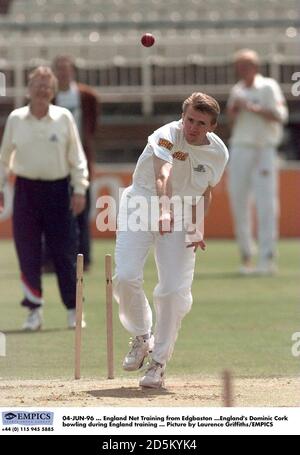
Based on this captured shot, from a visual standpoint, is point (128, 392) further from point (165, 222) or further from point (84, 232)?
point (84, 232)

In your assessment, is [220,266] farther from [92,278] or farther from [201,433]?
[201,433]

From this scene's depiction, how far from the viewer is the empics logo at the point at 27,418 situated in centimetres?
791

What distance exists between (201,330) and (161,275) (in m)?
3.52

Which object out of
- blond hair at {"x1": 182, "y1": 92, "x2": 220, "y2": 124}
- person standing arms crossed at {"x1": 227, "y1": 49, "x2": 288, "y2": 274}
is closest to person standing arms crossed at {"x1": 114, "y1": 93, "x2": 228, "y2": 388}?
blond hair at {"x1": 182, "y1": 92, "x2": 220, "y2": 124}

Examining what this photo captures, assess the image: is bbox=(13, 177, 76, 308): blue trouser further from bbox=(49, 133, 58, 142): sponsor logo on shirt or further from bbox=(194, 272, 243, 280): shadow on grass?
bbox=(194, 272, 243, 280): shadow on grass

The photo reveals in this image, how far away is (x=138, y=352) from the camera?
9273 mm

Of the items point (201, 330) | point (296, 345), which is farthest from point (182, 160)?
point (201, 330)

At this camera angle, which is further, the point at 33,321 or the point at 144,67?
the point at 144,67

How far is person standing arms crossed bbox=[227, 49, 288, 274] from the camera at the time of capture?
17.6 meters

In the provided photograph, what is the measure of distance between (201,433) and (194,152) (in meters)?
1.99

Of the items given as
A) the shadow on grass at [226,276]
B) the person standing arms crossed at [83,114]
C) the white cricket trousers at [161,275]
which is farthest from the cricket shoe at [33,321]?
the shadow on grass at [226,276]

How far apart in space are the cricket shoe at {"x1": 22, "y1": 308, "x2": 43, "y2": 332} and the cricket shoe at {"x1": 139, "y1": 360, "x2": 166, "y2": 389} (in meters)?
3.46

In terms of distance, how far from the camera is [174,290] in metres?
9.00

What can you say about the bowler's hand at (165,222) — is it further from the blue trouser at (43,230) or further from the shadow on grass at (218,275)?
the shadow on grass at (218,275)
